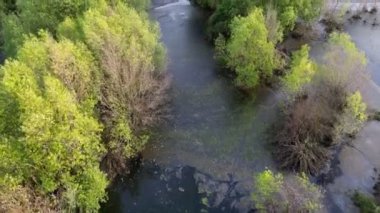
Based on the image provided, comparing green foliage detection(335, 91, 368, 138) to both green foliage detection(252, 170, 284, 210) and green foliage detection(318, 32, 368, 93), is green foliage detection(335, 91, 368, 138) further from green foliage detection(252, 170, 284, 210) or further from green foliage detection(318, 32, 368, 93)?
green foliage detection(252, 170, 284, 210)

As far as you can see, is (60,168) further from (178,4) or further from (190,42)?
(178,4)

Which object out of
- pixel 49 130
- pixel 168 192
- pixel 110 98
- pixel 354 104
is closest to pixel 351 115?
pixel 354 104

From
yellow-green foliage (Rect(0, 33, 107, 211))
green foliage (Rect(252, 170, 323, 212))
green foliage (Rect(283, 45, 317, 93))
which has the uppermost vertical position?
yellow-green foliage (Rect(0, 33, 107, 211))

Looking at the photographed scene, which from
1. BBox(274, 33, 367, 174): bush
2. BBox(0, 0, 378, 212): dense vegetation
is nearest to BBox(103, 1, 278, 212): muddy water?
BBox(0, 0, 378, 212): dense vegetation

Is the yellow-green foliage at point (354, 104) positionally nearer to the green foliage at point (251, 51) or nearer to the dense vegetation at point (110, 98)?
the dense vegetation at point (110, 98)

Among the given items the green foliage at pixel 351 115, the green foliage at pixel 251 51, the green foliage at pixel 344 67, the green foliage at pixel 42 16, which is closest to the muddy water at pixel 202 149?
the green foliage at pixel 251 51

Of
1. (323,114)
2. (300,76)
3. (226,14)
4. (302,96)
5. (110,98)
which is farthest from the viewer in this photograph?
(226,14)

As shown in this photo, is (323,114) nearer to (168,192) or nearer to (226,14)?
(168,192)
